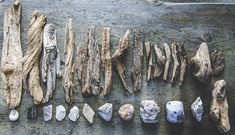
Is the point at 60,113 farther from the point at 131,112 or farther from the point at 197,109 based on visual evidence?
the point at 197,109

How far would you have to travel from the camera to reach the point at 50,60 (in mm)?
1436

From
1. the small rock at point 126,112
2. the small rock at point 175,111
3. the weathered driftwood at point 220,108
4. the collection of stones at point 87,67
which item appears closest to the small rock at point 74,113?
the collection of stones at point 87,67

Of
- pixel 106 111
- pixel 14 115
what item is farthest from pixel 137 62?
pixel 14 115

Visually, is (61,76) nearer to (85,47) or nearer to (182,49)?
(85,47)

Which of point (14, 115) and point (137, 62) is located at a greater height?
point (137, 62)

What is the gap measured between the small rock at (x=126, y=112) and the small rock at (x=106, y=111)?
1.2 inches

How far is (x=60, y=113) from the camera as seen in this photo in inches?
57.0

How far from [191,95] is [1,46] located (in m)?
0.60

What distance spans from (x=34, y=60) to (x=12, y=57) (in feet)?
0.22

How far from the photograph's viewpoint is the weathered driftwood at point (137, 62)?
1437mm

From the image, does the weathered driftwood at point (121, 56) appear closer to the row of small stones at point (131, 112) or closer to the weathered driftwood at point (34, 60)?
A: the row of small stones at point (131, 112)

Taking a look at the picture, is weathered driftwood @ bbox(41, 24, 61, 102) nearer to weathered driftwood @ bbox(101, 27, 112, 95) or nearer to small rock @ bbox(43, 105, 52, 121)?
small rock @ bbox(43, 105, 52, 121)

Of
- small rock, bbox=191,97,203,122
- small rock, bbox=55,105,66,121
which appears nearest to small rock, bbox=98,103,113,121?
small rock, bbox=55,105,66,121

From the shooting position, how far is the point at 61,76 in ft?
4.75
